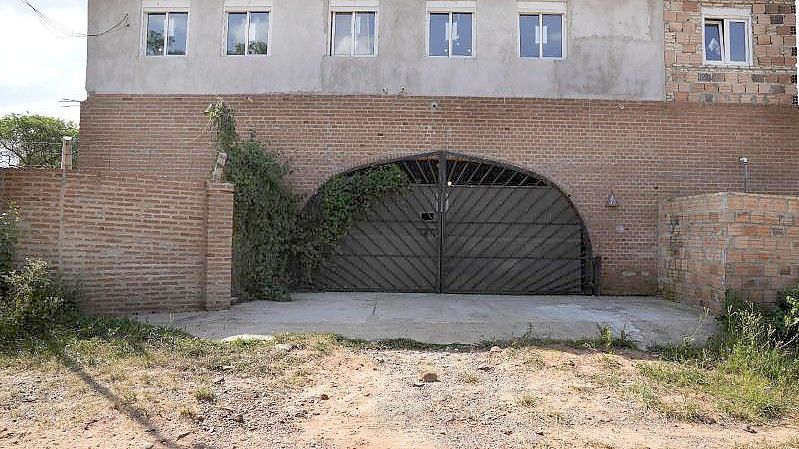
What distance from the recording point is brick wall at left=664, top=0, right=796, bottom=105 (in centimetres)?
1122

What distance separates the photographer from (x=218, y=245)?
27.9 ft

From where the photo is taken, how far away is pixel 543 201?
1118 cm

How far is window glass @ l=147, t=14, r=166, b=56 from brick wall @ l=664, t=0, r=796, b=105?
10571 mm

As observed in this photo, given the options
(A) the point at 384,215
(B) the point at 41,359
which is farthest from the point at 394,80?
(B) the point at 41,359

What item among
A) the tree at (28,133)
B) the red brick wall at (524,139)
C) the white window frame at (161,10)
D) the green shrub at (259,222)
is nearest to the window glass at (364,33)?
the red brick wall at (524,139)

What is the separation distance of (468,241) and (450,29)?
4.43 m

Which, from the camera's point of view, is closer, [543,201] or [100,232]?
[100,232]

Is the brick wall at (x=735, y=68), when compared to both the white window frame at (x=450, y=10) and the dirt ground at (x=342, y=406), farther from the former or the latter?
the dirt ground at (x=342, y=406)

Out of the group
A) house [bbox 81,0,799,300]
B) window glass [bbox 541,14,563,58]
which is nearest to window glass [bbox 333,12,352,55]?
house [bbox 81,0,799,300]

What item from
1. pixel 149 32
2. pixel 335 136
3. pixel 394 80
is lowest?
pixel 335 136

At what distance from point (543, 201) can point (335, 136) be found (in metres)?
4.47

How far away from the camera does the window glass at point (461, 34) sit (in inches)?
446

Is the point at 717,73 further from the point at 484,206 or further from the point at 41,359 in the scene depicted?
the point at 41,359

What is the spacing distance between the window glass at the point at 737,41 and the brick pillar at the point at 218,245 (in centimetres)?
1052
